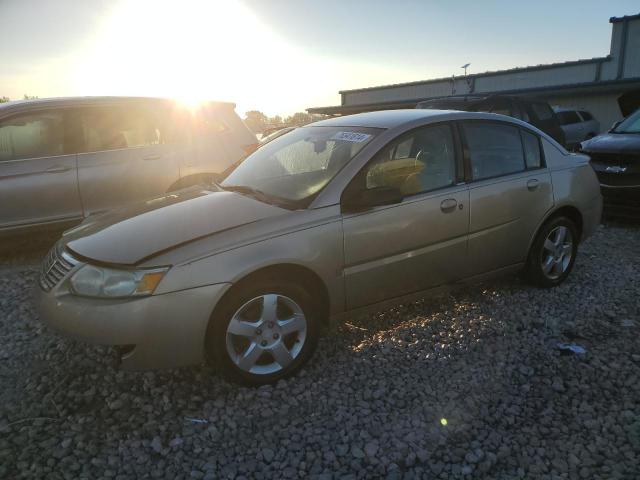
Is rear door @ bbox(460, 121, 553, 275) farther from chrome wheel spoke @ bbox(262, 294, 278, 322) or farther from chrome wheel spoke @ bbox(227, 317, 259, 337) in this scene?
chrome wheel spoke @ bbox(227, 317, 259, 337)

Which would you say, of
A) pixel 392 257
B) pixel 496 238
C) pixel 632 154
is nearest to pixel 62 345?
pixel 392 257

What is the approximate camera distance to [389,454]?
2.46 meters

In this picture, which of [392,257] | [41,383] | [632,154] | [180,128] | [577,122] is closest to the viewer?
[41,383]

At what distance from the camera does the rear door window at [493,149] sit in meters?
3.85

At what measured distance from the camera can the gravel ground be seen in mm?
2406

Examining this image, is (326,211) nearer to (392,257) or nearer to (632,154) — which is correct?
(392,257)

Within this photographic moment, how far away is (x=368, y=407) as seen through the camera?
Result: 2830 millimetres

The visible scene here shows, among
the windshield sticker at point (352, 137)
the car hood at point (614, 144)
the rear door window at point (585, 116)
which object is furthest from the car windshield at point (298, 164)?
the rear door window at point (585, 116)

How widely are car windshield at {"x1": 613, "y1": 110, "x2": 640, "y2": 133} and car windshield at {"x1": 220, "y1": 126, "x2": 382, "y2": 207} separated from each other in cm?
557

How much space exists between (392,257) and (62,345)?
94.4 inches

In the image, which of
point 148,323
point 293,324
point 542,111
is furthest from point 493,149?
point 542,111

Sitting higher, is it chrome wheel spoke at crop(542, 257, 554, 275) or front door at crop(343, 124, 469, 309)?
front door at crop(343, 124, 469, 309)

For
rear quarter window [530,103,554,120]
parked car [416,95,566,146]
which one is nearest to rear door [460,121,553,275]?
parked car [416,95,566,146]

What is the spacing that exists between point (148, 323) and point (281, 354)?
0.81m
